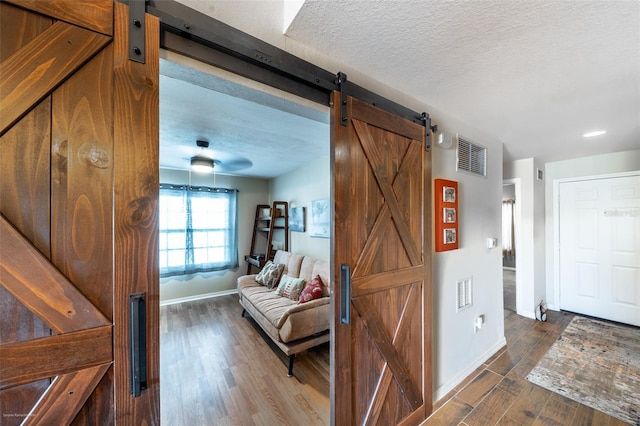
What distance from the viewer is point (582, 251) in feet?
11.7

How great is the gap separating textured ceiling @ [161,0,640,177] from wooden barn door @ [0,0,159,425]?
1.12 feet

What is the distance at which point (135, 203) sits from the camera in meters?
0.80

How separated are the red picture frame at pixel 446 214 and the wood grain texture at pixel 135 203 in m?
1.88

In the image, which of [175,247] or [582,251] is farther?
[175,247]

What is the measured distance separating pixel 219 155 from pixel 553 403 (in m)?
4.31

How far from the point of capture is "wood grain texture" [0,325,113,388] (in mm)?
639

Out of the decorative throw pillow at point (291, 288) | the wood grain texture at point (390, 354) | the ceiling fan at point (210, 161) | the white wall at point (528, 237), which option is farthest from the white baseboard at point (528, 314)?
the ceiling fan at point (210, 161)

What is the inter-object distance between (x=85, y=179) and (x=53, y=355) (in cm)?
52

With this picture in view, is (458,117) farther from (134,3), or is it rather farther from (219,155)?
(219,155)

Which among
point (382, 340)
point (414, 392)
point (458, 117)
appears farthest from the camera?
point (458, 117)

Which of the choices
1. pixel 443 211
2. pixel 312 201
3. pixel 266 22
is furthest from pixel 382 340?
pixel 312 201

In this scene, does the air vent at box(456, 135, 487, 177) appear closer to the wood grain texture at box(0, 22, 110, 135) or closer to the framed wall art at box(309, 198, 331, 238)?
the framed wall art at box(309, 198, 331, 238)

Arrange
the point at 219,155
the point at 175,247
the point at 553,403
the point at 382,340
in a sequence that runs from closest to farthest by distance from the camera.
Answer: the point at 382,340
the point at 553,403
the point at 219,155
the point at 175,247

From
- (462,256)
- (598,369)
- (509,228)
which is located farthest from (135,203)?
(509,228)
